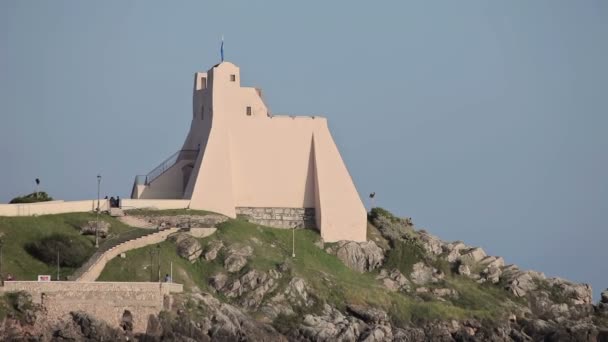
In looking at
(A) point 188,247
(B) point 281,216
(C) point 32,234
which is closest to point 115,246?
(C) point 32,234

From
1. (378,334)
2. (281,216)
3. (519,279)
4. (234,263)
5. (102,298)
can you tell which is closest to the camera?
(102,298)

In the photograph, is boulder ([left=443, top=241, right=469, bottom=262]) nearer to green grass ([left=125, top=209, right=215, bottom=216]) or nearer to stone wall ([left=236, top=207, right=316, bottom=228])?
stone wall ([left=236, top=207, right=316, bottom=228])

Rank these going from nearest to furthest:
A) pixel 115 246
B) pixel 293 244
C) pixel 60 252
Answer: pixel 60 252, pixel 115 246, pixel 293 244

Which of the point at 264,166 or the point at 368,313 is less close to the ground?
the point at 264,166

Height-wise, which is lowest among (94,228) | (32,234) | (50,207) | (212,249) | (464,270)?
(464,270)

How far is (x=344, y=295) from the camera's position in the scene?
104188mm

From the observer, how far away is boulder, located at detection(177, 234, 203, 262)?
102750 millimetres

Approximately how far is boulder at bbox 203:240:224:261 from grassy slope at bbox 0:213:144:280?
175 inches

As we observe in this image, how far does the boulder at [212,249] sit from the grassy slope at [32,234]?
14.6 ft

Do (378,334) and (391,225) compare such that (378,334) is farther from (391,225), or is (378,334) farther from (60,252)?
(60,252)

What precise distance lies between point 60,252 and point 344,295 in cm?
1545

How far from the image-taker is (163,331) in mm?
94562

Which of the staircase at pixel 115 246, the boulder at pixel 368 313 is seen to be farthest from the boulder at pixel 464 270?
the staircase at pixel 115 246

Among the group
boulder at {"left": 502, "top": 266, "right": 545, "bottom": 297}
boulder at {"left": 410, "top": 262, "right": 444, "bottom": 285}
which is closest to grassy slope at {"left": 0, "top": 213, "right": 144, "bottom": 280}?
boulder at {"left": 410, "top": 262, "right": 444, "bottom": 285}
